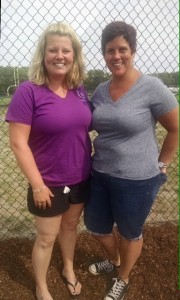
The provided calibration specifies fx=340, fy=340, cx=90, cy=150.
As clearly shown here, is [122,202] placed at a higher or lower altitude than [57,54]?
lower

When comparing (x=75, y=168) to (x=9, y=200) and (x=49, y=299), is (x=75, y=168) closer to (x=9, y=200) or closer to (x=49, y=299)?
(x=49, y=299)

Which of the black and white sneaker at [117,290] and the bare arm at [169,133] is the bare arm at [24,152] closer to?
the bare arm at [169,133]

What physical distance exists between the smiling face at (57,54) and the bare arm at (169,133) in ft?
2.20

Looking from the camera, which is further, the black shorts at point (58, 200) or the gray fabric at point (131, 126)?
the black shorts at point (58, 200)

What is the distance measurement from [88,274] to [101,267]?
0.13m

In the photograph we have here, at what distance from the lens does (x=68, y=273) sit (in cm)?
277

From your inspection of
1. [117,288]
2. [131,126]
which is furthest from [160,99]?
[117,288]

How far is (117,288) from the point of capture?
105 inches

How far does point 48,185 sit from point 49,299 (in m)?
0.98

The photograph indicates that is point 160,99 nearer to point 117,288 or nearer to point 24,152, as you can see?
point 24,152

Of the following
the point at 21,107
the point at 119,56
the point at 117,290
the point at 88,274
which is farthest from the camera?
the point at 88,274

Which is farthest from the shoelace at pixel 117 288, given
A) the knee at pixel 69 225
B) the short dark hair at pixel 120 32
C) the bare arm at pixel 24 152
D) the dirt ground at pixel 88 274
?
the short dark hair at pixel 120 32

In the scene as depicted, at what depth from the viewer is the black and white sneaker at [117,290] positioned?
8.66 ft

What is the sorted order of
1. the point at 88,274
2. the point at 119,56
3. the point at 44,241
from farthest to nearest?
the point at 88,274
the point at 44,241
the point at 119,56
